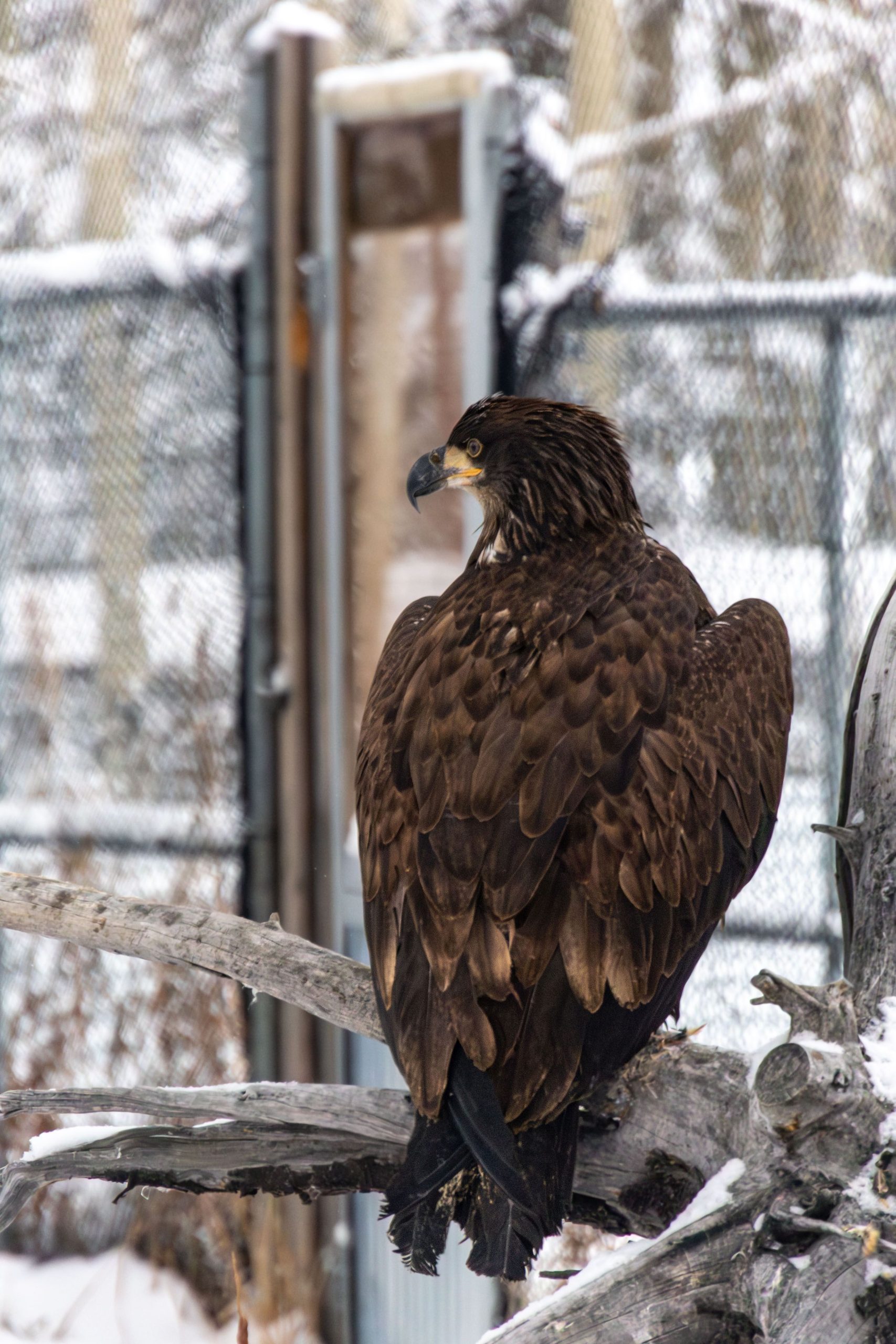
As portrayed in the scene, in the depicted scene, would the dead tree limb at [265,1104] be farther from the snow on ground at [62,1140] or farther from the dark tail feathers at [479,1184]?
the dark tail feathers at [479,1184]

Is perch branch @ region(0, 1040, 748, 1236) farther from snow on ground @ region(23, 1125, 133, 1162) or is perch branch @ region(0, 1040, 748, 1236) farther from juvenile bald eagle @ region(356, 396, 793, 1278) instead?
juvenile bald eagle @ region(356, 396, 793, 1278)

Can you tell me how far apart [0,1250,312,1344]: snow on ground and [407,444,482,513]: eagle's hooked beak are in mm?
2336

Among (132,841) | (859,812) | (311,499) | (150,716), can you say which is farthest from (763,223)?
(132,841)

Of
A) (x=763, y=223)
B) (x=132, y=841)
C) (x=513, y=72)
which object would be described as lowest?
(x=132, y=841)

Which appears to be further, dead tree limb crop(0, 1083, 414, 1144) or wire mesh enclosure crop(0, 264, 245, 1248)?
wire mesh enclosure crop(0, 264, 245, 1248)

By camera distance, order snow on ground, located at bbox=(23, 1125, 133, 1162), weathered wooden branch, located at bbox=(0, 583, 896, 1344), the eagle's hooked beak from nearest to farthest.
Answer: weathered wooden branch, located at bbox=(0, 583, 896, 1344)
snow on ground, located at bbox=(23, 1125, 133, 1162)
the eagle's hooked beak

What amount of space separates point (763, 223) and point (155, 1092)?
7.39ft

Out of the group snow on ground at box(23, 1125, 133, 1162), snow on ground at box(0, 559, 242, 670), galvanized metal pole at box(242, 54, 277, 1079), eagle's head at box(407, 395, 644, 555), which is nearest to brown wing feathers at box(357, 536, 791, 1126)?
eagle's head at box(407, 395, 644, 555)

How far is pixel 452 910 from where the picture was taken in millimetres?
1298

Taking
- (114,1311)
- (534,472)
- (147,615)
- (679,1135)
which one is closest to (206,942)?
(679,1135)

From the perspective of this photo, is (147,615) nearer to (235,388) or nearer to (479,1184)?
(235,388)

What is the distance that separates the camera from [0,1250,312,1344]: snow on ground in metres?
3.08

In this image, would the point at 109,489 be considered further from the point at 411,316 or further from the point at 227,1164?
the point at 227,1164

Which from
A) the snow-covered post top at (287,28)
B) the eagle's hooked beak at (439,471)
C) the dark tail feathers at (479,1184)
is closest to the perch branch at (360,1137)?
the dark tail feathers at (479,1184)
